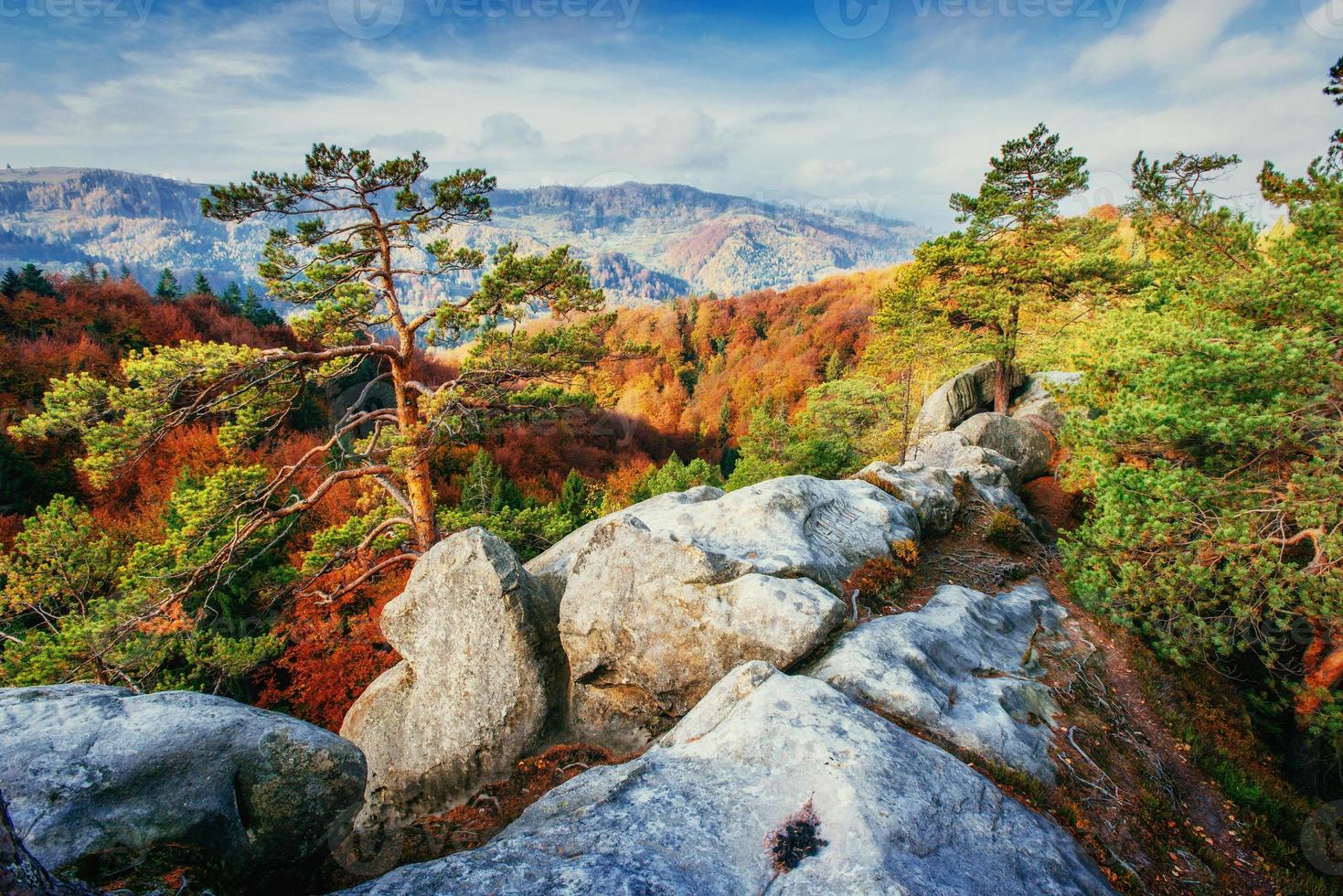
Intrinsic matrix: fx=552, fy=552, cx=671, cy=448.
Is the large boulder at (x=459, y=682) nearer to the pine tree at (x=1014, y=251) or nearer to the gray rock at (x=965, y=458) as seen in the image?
the gray rock at (x=965, y=458)

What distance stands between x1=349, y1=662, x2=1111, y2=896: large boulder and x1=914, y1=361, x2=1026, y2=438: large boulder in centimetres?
2423

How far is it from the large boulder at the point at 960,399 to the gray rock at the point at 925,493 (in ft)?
43.4

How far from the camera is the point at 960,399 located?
27.5m

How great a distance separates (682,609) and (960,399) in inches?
946

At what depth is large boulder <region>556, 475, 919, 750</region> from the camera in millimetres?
8219

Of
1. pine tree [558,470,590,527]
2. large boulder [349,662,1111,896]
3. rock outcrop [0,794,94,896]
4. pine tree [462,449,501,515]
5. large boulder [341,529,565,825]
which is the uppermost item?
rock outcrop [0,794,94,896]

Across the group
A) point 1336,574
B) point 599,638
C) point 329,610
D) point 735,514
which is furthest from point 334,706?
point 1336,574

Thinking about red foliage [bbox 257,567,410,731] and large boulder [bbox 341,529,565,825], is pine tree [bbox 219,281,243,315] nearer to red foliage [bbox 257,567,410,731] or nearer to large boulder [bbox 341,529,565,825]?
red foliage [bbox 257,567,410,731]

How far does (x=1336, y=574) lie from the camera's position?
8.02 m

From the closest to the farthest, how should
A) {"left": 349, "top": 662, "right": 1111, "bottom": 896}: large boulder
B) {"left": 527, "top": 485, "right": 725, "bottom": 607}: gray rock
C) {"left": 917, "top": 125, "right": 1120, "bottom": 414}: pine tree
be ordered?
{"left": 349, "top": 662, "right": 1111, "bottom": 896}: large boulder < {"left": 527, "top": 485, "right": 725, "bottom": 607}: gray rock < {"left": 917, "top": 125, "right": 1120, "bottom": 414}: pine tree

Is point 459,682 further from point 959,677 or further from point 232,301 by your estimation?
point 232,301

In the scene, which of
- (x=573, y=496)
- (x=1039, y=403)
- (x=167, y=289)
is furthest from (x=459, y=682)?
(x=167, y=289)

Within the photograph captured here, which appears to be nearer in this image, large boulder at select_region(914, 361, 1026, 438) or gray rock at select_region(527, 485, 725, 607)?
gray rock at select_region(527, 485, 725, 607)

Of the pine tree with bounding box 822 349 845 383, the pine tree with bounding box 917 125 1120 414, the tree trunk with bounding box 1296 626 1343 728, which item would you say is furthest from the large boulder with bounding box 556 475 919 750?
the pine tree with bounding box 822 349 845 383
